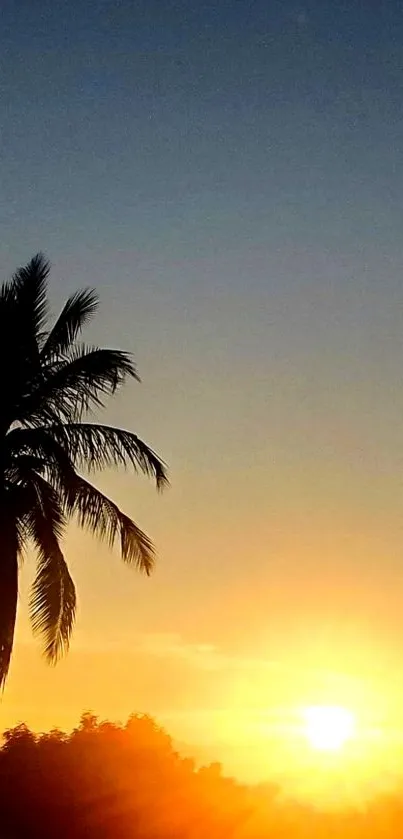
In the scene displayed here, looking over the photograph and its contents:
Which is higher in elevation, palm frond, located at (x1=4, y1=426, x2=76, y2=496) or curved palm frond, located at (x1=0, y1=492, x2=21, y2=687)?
palm frond, located at (x1=4, y1=426, x2=76, y2=496)

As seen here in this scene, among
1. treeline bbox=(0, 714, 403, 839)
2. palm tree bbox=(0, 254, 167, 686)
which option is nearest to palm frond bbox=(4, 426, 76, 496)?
palm tree bbox=(0, 254, 167, 686)

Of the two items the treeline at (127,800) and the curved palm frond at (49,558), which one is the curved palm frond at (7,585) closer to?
the curved palm frond at (49,558)

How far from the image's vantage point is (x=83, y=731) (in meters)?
49.8

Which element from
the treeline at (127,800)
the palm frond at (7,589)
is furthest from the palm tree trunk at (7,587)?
the treeline at (127,800)

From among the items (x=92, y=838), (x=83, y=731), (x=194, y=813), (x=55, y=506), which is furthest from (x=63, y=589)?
(x=83, y=731)

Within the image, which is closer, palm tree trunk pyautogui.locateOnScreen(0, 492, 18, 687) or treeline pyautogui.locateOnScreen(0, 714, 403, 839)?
palm tree trunk pyautogui.locateOnScreen(0, 492, 18, 687)

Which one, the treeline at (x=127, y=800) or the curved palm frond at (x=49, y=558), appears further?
the treeline at (x=127, y=800)

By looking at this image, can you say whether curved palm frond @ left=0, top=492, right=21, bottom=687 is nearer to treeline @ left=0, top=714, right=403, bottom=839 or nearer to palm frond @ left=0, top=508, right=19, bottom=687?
palm frond @ left=0, top=508, right=19, bottom=687

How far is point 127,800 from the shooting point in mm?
43656

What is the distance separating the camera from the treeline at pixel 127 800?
42.8 m

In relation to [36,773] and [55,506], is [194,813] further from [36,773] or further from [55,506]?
[55,506]

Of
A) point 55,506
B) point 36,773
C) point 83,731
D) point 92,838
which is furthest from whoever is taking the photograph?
point 83,731

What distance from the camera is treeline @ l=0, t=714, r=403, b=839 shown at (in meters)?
42.8

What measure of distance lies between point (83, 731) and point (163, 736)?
334 centimetres
